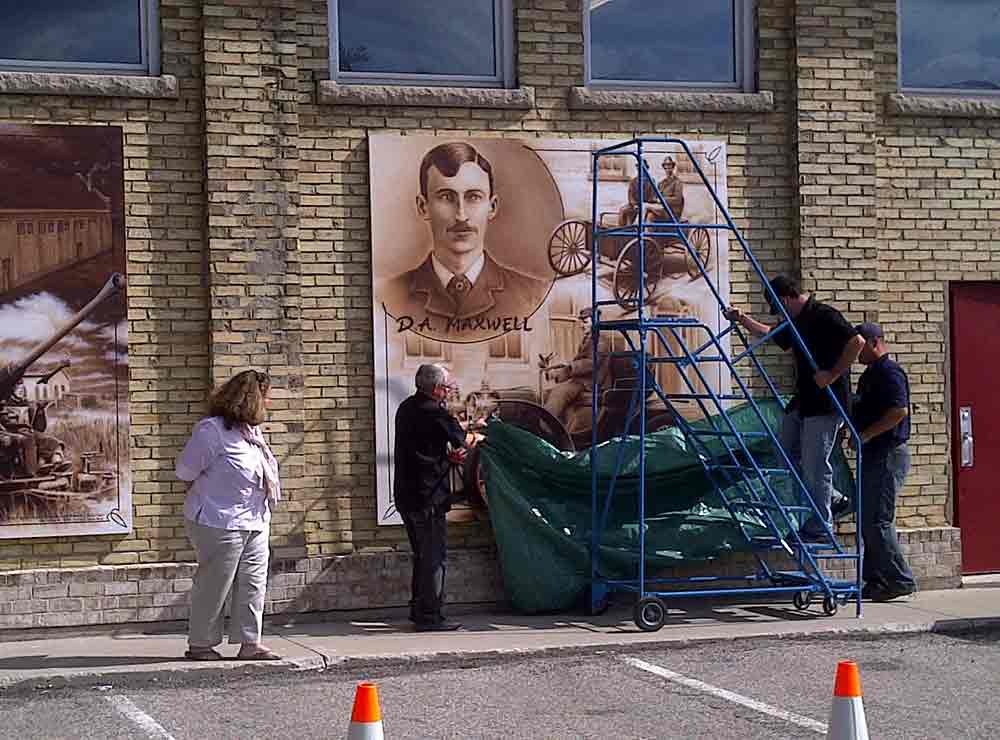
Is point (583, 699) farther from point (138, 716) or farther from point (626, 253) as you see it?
point (626, 253)

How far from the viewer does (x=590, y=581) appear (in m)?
11.3

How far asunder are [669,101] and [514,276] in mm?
1787

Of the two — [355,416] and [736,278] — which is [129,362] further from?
[736,278]

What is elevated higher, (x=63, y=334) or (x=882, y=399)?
(x=63, y=334)

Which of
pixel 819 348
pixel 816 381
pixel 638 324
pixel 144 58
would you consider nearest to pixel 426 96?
pixel 144 58

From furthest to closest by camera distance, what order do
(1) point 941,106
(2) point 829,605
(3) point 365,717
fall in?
1. (1) point 941,106
2. (2) point 829,605
3. (3) point 365,717

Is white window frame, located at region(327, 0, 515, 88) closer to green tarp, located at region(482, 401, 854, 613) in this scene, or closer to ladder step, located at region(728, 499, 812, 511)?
green tarp, located at region(482, 401, 854, 613)

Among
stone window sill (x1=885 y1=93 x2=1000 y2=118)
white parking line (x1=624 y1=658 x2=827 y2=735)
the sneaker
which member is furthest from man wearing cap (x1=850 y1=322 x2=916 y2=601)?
white parking line (x1=624 y1=658 x2=827 y2=735)

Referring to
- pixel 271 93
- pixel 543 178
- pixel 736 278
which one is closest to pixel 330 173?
pixel 271 93

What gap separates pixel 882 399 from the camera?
1173 centimetres

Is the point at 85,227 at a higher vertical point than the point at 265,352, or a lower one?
higher

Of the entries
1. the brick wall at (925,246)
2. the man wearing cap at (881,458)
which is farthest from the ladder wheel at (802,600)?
the brick wall at (925,246)

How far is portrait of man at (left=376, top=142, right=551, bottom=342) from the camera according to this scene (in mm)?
11641

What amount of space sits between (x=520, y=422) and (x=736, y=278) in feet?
6.71
